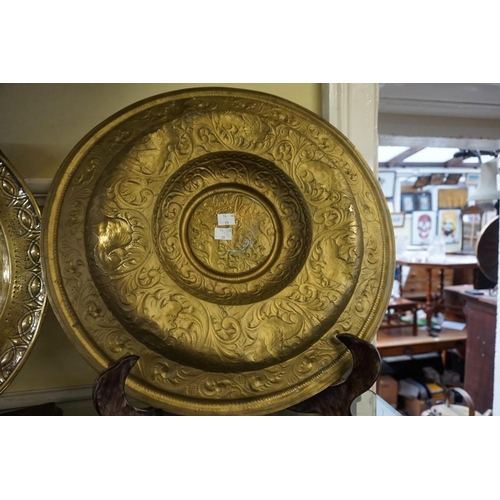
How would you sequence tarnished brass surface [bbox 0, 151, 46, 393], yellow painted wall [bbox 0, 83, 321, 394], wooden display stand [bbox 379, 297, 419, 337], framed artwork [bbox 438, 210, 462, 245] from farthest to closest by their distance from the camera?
framed artwork [bbox 438, 210, 462, 245]
wooden display stand [bbox 379, 297, 419, 337]
yellow painted wall [bbox 0, 83, 321, 394]
tarnished brass surface [bbox 0, 151, 46, 393]

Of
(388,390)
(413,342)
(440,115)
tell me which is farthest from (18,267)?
(413,342)

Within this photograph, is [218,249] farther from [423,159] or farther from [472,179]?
[472,179]

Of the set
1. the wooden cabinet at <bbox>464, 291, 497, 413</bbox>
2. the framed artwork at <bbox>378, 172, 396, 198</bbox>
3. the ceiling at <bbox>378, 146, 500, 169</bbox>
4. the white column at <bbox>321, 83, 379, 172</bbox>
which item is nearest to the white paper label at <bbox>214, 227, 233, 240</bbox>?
the white column at <bbox>321, 83, 379, 172</bbox>

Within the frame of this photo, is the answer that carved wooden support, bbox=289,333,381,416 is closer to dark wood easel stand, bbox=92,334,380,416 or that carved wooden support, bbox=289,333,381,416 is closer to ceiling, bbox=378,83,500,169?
dark wood easel stand, bbox=92,334,380,416

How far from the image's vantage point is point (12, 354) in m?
0.60

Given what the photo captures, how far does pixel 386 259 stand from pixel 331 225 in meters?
0.13

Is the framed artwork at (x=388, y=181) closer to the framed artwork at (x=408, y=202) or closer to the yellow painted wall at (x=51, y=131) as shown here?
the framed artwork at (x=408, y=202)

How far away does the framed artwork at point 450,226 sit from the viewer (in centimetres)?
539

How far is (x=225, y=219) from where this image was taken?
2.16 feet

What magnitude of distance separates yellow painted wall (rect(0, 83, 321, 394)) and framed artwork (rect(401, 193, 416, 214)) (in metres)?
5.36

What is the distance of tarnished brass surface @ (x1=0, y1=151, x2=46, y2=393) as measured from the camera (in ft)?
2.00

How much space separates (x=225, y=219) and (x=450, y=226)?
19.1 ft

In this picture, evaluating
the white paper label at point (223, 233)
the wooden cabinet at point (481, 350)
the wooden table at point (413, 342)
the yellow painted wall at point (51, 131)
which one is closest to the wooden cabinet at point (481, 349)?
the wooden cabinet at point (481, 350)

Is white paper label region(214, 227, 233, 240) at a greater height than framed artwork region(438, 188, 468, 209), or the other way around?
framed artwork region(438, 188, 468, 209)
